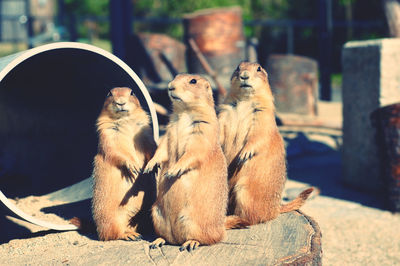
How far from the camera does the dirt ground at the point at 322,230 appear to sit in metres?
3.10

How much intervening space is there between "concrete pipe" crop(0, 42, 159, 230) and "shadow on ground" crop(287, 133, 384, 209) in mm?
3376

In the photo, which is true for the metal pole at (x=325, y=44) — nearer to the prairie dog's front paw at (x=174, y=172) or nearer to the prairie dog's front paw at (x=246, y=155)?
the prairie dog's front paw at (x=246, y=155)

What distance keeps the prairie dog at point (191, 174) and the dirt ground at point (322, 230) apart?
16cm

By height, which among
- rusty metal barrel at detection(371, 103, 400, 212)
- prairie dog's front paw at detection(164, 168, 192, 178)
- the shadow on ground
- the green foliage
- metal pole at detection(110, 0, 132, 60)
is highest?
the green foliage

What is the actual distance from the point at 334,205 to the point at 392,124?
1181 mm

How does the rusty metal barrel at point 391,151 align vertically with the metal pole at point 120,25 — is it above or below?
below

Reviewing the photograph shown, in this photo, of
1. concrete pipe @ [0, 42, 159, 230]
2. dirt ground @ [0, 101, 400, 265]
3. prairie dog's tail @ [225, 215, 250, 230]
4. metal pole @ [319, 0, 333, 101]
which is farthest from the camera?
metal pole @ [319, 0, 333, 101]

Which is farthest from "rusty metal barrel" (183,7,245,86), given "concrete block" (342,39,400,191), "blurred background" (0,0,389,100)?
"concrete block" (342,39,400,191)

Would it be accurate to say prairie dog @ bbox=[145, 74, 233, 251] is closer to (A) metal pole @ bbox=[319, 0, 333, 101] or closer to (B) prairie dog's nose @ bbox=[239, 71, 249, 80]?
(B) prairie dog's nose @ bbox=[239, 71, 249, 80]

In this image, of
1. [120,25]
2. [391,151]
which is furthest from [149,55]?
[391,151]

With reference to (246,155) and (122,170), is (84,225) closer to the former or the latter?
(122,170)

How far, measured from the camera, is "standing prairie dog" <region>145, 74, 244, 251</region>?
9.72 feet

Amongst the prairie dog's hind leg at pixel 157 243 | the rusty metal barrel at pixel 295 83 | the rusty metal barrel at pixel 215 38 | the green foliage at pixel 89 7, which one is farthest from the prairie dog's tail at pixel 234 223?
the green foliage at pixel 89 7

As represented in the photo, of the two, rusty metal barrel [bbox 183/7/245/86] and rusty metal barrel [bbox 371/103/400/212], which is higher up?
rusty metal barrel [bbox 183/7/245/86]
